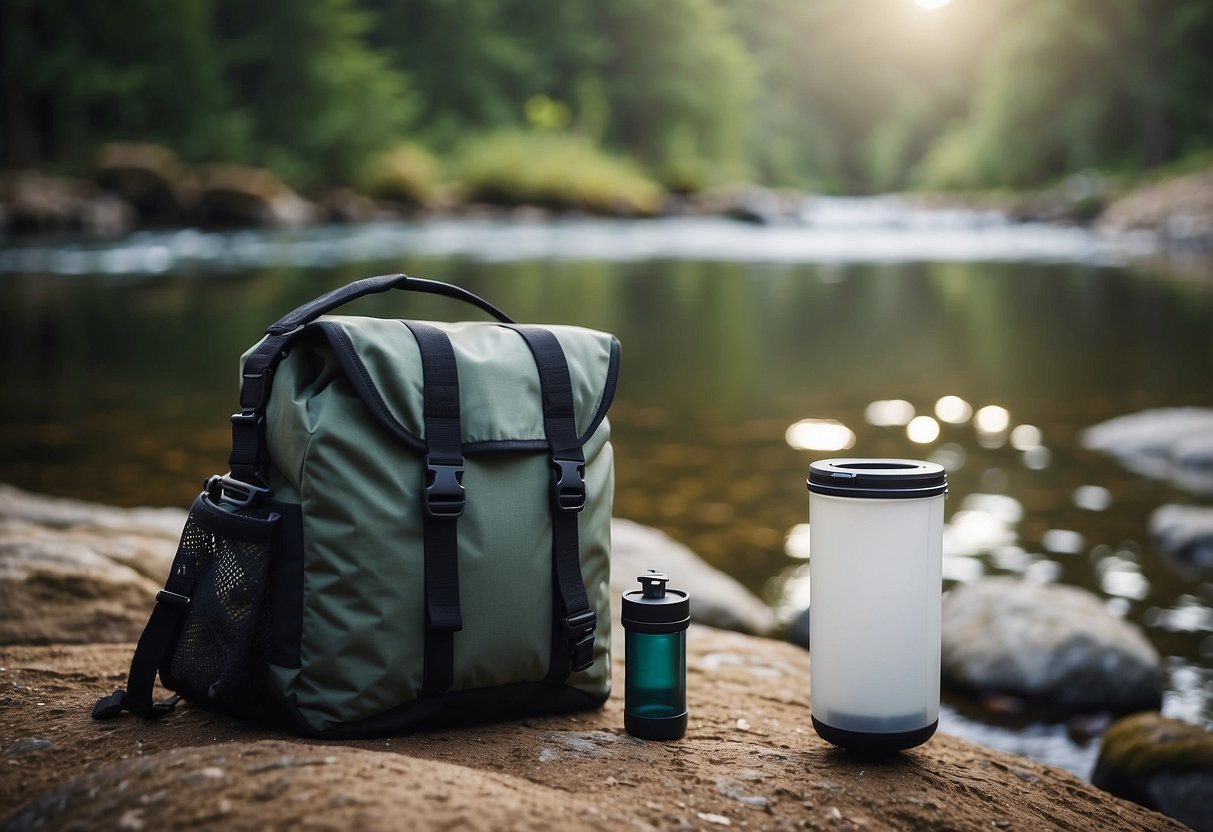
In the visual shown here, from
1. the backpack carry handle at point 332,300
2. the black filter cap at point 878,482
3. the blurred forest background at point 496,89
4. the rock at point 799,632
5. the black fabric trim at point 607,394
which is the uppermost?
the blurred forest background at point 496,89

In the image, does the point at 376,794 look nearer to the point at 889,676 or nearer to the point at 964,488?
the point at 889,676

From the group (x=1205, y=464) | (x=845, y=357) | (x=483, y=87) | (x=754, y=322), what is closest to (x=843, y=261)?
(x=754, y=322)

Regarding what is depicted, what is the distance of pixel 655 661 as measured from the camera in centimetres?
200

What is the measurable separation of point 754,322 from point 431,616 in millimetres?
9112

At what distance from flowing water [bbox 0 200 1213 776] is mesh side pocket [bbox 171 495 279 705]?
2116 millimetres

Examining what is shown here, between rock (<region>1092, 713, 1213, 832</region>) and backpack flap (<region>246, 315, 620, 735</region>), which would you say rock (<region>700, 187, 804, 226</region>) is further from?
backpack flap (<region>246, 315, 620, 735</region>)

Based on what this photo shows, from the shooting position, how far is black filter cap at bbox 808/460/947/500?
177cm

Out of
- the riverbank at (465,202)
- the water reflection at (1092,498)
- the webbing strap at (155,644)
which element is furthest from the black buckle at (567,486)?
the riverbank at (465,202)

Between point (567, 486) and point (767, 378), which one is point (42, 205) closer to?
point (767, 378)

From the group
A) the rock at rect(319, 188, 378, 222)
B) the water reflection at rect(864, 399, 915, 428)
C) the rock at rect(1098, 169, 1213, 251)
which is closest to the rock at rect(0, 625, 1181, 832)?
the water reflection at rect(864, 399, 915, 428)

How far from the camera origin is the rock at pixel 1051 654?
3199mm

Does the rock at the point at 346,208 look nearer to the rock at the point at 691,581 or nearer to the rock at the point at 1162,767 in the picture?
the rock at the point at 691,581

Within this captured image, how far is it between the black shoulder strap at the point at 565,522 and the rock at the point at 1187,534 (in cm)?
325

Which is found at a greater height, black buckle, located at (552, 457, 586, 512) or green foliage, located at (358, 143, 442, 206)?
green foliage, located at (358, 143, 442, 206)
